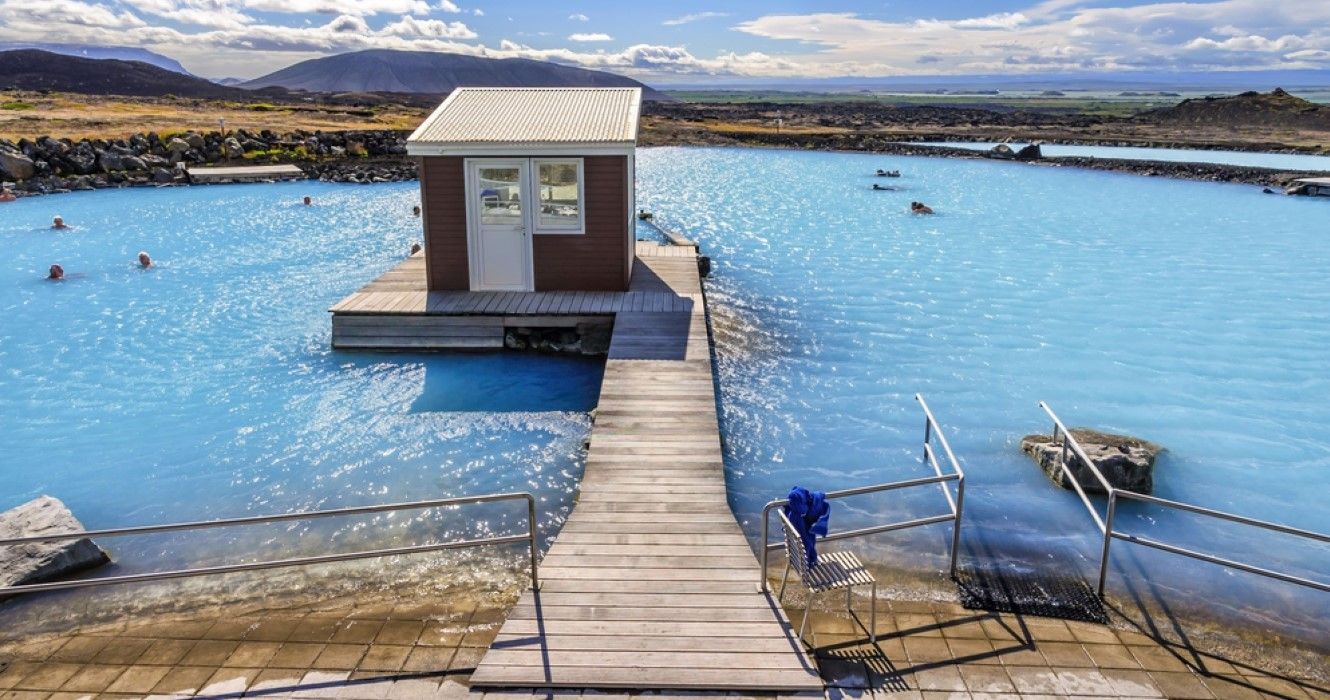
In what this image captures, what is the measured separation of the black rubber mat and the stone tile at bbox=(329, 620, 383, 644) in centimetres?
485

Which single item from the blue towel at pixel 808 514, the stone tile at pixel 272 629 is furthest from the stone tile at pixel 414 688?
the blue towel at pixel 808 514

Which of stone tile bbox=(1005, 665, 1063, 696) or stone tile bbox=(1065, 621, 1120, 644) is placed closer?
→ stone tile bbox=(1005, 665, 1063, 696)

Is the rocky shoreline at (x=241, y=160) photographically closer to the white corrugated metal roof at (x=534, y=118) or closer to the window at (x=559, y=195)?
the white corrugated metal roof at (x=534, y=118)

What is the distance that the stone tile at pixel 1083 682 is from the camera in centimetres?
571

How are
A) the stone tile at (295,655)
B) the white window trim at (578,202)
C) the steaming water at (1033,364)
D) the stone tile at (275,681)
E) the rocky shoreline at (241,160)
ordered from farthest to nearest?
the rocky shoreline at (241,160) → the white window trim at (578,202) → the steaming water at (1033,364) → the stone tile at (295,655) → the stone tile at (275,681)

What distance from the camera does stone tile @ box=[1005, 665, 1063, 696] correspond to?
18.7 ft

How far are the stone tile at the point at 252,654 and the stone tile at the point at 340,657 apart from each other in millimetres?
378

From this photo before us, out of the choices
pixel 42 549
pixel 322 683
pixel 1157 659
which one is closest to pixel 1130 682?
pixel 1157 659

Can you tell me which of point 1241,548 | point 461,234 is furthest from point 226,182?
point 1241,548

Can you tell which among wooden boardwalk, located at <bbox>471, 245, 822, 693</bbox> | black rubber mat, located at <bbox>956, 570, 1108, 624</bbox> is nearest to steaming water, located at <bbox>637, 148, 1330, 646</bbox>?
black rubber mat, located at <bbox>956, 570, 1108, 624</bbox>

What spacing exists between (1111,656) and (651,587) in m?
3.45

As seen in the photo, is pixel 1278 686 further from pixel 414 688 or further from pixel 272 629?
pixel 272 629

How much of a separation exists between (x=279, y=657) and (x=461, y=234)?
31.5ft

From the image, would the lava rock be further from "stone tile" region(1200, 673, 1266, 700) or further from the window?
"stone tile" region(1200, 673, 1266, 700)
